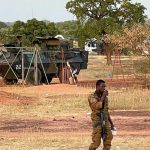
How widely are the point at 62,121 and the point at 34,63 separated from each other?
15.7 meters

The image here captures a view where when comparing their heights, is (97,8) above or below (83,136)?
above

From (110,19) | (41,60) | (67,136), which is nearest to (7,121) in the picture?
(67,136)

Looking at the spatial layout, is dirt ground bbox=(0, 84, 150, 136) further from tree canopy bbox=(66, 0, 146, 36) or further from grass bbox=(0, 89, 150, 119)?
tree canopy bbox=(66, 0, 146, 36)

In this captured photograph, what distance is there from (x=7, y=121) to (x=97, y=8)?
133 ft

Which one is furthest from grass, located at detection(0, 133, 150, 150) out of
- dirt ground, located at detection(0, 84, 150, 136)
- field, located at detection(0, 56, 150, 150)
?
dirt ground, located at detection(0, 84, 150, 136)

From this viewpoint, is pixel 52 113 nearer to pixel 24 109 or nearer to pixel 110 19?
pixel 24 109

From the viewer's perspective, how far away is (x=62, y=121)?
1745 centimetres

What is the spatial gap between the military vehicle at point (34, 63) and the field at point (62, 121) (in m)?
5.25

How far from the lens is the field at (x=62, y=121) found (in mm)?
13125

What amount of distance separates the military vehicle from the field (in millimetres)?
5250

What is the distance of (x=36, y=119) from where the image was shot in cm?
1802

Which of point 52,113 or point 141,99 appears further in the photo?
point 141,99

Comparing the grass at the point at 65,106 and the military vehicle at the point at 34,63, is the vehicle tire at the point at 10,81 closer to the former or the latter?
the military vehicle at the point at 34,63

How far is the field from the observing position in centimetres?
1312
